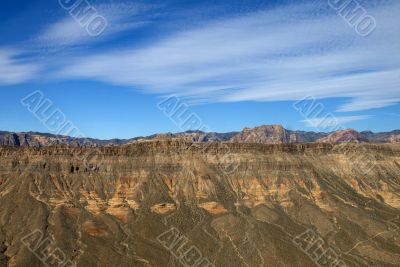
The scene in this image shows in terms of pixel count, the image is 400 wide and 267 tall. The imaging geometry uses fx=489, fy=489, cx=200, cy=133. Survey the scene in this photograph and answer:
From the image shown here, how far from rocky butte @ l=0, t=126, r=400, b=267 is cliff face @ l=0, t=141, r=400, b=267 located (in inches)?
13.9

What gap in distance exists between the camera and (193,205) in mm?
163250

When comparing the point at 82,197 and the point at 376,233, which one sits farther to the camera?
the point at 82,197

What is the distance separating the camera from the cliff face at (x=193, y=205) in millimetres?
133375

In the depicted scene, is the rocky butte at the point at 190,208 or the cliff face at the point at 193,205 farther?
the cliff face at the point at 193,205

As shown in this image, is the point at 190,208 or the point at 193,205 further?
the point at 193,205

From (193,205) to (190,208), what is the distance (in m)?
2.04

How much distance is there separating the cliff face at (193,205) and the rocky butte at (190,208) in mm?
353

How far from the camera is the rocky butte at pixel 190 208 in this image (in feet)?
433

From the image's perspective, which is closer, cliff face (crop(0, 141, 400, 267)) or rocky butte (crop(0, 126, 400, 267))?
rocky butte (crop(0, 126, 400, 267))

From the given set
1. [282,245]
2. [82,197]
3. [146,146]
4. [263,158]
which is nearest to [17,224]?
[82,197]

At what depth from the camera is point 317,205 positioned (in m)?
170

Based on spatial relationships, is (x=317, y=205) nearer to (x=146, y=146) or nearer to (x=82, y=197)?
(x=146, y=146)

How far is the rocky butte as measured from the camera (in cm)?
13200

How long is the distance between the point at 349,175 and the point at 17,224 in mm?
126211
